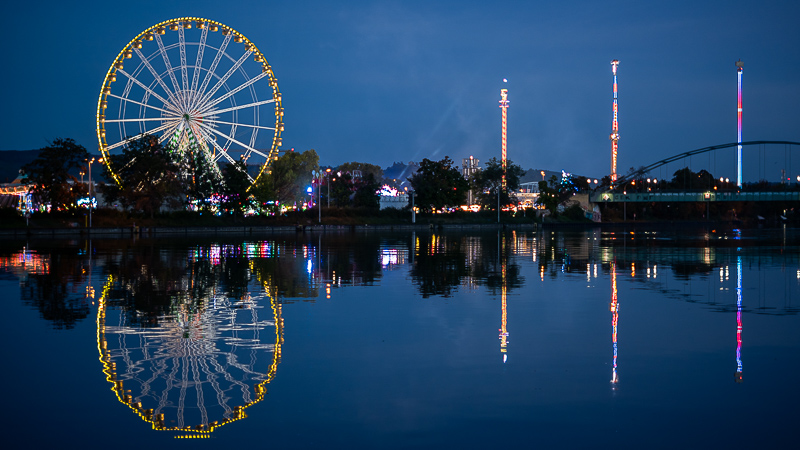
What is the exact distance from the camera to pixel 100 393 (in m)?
9.15

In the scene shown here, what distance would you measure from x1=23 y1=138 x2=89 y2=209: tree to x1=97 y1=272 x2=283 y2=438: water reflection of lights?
59961 mm

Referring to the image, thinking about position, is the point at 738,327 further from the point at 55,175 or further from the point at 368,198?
the point at 368,198

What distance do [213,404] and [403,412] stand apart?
218cm

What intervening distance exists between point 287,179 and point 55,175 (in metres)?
55.6

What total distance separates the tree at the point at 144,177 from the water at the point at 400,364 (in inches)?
2066

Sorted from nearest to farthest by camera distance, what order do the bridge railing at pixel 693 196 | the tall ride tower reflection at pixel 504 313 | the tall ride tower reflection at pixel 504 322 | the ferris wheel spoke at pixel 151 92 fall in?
the tall ride tower reflection at pixel 504 322, the tall ride tower reflection at pixel 504 313, the ferris wheel spoke at pixel 151 92, the bridge railing at pixel 693 196

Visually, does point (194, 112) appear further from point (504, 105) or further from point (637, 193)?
point (637, 193)

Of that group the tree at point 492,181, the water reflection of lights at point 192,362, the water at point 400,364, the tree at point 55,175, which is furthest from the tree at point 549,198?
the water reflection of lights at point 192,362

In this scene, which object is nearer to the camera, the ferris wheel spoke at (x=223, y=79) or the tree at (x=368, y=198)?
the ferris wheel spoke at (x=223, y=79)

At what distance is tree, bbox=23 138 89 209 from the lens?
70.4 metres

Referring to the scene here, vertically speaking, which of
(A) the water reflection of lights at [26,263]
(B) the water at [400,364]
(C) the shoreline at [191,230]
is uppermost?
(C) the shoreline at [191,230]

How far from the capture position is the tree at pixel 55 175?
70.4 m

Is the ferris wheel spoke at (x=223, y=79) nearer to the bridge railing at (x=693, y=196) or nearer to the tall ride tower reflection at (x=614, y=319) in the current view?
the tall ride tower reflection at (x=614, y=319)

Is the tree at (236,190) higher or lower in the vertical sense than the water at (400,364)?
higher
